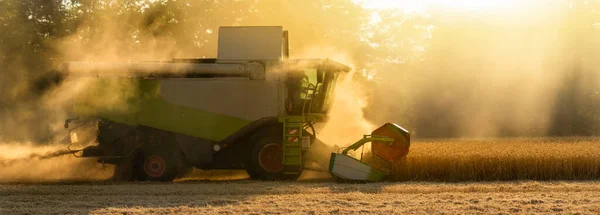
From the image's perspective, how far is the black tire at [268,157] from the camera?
46.1 ft

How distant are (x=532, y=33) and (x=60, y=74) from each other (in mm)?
26920

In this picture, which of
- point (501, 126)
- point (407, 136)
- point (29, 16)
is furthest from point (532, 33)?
point (407, 136)

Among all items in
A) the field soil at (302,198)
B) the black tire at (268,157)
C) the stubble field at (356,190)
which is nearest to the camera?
the field soil at (302,198)

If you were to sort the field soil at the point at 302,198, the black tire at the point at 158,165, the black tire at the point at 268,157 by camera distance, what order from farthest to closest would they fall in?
the black tire at the point at 158,165 < the black tire at the point at 268,157 < the field soil at the point at 302,198

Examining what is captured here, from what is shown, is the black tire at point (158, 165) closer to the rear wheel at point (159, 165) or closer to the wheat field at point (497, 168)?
the rear wheel at point (159, 165)

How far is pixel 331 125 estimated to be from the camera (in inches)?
611

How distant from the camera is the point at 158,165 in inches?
568

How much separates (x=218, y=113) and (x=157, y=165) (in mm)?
1528

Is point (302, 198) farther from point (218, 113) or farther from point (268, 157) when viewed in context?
point (218, 113)

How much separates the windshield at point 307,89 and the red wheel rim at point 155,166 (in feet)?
8.30

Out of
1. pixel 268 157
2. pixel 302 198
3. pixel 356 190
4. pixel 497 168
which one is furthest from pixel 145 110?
pixel 497 168

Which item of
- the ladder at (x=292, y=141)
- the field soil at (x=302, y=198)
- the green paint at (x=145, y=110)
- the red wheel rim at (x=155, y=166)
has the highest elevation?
the green paint at (x=145, y=110)

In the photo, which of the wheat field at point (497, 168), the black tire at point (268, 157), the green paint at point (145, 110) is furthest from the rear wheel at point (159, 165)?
the wheat field at point (497, 168)

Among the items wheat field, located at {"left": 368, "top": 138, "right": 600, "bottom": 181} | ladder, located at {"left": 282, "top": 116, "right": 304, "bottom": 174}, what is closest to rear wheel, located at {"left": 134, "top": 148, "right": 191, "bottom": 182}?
ladder, located at {"left": 282, "top": 116, "right": 304, "bottom": 174}
